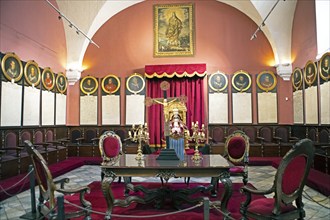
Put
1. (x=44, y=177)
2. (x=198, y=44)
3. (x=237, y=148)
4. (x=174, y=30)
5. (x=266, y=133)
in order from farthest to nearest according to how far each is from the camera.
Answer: (x=174, y=30)
(x=198, y=44)
(x=266, y=133)
(x=237, y=148)
(x=44, y=177)

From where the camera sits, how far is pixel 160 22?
366 inches

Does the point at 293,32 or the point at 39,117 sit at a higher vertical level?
the point at 293,32

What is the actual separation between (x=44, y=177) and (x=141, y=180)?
11.6ft

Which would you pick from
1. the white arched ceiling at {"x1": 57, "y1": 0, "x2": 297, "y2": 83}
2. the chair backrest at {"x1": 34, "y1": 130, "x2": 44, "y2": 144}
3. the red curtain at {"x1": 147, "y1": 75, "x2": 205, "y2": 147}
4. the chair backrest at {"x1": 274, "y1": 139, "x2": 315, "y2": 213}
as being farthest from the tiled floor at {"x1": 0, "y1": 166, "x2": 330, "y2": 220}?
the white arched ceiling at {"x1": 57, "y1": 0, "x2": 297, "y2": 83}

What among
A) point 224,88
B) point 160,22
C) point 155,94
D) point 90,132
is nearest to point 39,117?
point 90,132

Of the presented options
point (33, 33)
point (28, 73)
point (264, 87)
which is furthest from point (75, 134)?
point (264, 87)

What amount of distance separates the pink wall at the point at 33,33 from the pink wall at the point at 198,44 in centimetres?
122

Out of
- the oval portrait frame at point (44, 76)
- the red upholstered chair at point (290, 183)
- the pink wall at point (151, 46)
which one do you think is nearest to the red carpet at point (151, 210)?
the red upholstered chair at point (290, 183)

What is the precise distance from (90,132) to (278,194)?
7703 mm

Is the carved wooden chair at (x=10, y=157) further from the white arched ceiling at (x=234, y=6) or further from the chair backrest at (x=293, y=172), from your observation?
the chair backrest at (x=293, y=172)

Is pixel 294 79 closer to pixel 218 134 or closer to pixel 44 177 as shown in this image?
pixel 218 134

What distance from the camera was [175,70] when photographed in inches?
343

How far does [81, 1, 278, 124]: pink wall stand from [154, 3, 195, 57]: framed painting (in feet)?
0.59

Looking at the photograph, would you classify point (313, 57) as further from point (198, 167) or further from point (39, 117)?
point (39, 117)
